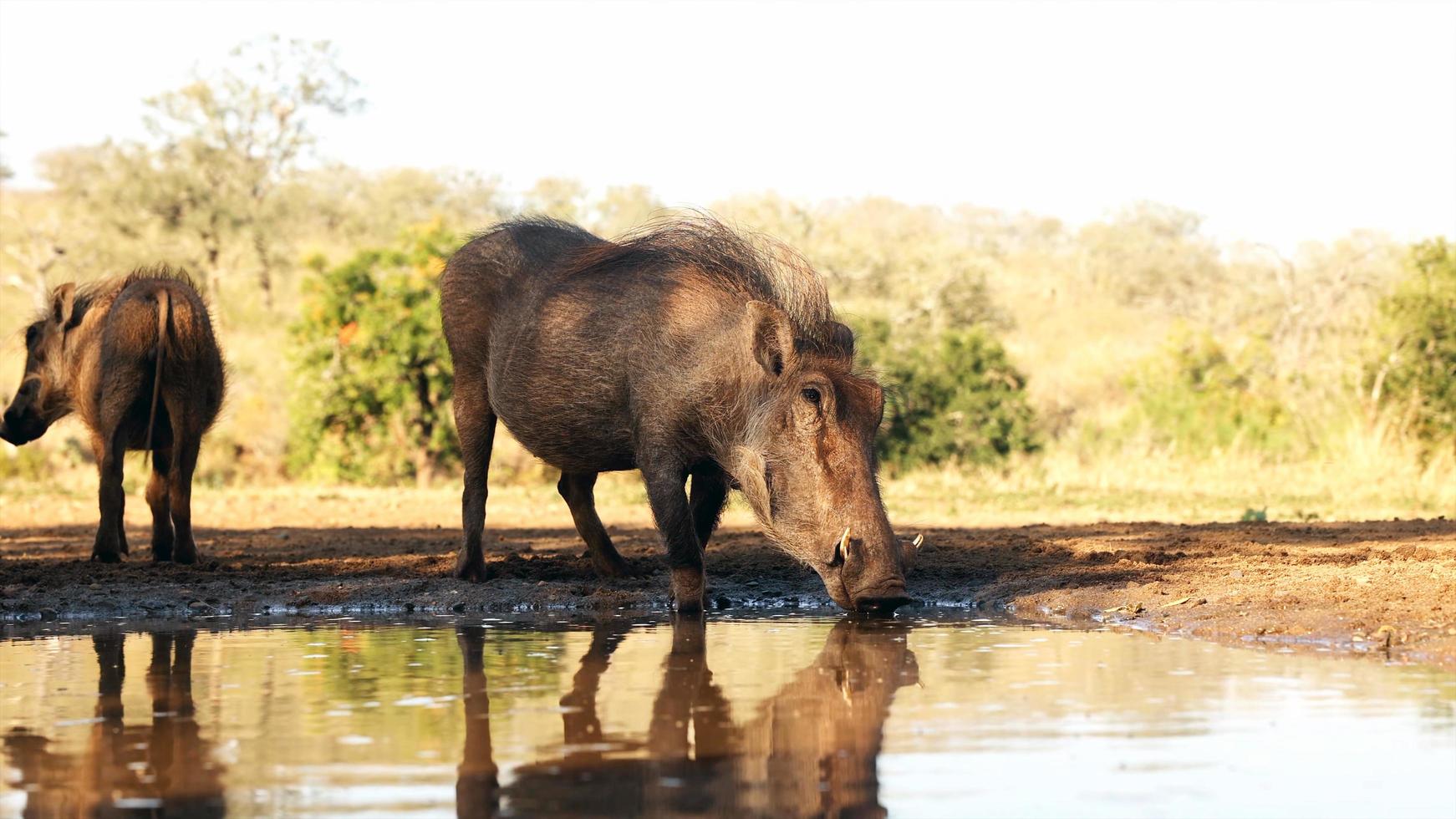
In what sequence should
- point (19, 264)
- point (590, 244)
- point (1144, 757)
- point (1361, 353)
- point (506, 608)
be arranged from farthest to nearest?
point (19, 264) < point (1361, 353) < point (590, 244) < point (506, 608) < point (1144, 757)

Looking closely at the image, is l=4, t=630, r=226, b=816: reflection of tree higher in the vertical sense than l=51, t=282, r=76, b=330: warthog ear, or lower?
lower

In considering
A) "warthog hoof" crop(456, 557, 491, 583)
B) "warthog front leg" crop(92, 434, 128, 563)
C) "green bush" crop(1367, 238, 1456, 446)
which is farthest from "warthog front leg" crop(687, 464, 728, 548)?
"green bush" crop(1367, 238, 1456, 446)

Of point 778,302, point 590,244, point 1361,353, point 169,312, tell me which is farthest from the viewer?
point 1361,353

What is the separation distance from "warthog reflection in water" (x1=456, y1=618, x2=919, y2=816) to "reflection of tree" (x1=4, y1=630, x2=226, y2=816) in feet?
2.13

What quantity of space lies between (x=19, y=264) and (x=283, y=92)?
9.96 m

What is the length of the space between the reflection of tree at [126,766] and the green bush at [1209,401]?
619 inches

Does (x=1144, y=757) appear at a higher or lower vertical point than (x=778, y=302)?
lower

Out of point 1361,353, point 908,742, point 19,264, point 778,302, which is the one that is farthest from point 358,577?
point 19,264

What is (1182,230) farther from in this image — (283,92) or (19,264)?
(19,264)

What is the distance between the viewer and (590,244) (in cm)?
886

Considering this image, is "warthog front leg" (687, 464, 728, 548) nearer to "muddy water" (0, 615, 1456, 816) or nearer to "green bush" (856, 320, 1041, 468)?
"muddy water" (0, 615, 1456, 816)

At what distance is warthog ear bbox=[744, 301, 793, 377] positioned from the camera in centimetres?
723

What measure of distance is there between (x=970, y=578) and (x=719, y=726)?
14.1 ft

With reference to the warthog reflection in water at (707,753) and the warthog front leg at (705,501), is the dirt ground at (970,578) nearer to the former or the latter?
the warthog front leg at (705,501)
